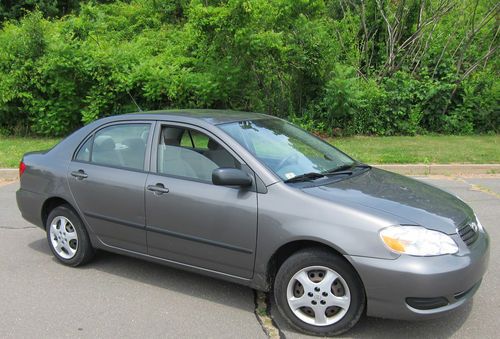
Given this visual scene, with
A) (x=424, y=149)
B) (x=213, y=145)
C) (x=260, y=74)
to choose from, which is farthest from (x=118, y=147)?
(x=260, y=74)

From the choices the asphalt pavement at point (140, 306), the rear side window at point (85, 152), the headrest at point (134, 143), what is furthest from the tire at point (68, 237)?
the headrest at point (134, 143)

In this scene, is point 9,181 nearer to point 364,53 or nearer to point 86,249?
point 86,249

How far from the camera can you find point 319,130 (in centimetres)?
1393

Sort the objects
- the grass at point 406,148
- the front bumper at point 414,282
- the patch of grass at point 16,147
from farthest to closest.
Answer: the grass at point 406,148
the patch of grass at point 16,147
the front bumper at point 414,282

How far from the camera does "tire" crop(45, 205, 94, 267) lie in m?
4.82

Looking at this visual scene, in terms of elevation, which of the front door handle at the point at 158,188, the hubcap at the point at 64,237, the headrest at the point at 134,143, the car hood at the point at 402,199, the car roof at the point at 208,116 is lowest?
the hubcap at the point at 64,237

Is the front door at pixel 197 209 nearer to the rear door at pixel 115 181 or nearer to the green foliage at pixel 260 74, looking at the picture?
the rear door at pixel 115 181

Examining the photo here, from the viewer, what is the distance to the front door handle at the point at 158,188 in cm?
418

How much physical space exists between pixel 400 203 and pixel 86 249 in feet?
9.35

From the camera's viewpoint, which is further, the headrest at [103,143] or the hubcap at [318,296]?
the headrest at [103,143]

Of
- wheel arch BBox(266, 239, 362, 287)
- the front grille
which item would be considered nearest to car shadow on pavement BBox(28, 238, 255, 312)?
wheel arch BBox(266, 239, 362, 287)

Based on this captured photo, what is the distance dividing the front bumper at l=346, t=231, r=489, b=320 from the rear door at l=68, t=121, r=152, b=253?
6.26 ft

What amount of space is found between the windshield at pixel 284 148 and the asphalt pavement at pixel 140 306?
1124mm

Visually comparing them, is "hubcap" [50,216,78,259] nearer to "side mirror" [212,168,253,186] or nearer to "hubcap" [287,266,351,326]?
"side mirror" [212,168,253,186]
